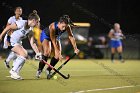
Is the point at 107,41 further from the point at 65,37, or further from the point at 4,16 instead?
the point at 4,16

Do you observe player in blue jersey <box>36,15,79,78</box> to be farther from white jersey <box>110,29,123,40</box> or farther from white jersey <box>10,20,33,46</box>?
white jersey <box>110,29,123,40</box>

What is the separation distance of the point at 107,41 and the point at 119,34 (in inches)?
241

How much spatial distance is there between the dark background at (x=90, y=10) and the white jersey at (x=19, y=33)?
12.8 metres

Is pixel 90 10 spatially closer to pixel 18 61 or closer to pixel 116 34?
pixel 116 34

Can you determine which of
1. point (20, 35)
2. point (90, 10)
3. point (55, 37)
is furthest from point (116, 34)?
point (20, 35)

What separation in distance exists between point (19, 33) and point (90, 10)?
17582 millimetres

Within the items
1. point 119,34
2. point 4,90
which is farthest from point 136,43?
point 4,90

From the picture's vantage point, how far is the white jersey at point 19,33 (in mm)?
11523

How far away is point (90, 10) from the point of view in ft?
95.0

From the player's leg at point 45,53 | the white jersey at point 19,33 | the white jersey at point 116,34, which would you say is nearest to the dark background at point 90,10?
the white jersey at point 116,34

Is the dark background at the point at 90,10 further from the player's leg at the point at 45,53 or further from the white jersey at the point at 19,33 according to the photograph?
the white jersey at the point at 19,33

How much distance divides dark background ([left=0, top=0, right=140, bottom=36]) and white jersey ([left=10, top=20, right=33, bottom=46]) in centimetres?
1283

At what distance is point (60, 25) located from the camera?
38.4ft

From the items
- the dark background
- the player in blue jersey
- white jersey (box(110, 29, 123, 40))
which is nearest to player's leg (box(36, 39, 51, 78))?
the player in blue jersey
